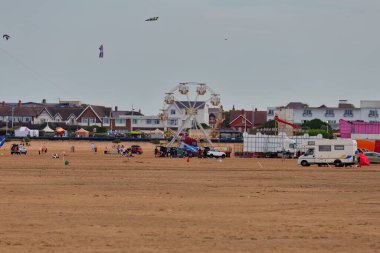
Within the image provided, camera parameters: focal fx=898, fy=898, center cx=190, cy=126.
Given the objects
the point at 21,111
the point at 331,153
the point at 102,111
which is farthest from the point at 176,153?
the point at 21,111

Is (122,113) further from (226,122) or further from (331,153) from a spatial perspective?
(331,153)

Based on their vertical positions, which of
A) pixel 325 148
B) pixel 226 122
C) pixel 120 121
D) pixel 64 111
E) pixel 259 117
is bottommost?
pixel 325 148

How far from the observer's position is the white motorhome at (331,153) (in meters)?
61.4

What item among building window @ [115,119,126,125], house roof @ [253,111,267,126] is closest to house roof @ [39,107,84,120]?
building window @ [115,119,126,125]

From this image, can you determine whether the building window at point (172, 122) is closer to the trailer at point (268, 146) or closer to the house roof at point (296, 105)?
the house roof at point (296, 105)

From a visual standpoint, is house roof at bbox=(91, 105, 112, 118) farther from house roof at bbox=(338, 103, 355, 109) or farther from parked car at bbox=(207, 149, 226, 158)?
parked car at bbox=(207, 149, 226, 158)

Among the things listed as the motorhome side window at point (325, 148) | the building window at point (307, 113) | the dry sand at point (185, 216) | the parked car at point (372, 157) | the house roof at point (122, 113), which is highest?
the house roof at point (122, 113)

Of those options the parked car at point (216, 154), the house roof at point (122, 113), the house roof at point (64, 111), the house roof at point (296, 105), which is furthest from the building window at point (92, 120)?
the parked car at point (216, 154)

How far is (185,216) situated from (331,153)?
1534 inches

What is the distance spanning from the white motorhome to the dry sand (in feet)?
72.6

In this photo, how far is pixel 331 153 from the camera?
204 ft

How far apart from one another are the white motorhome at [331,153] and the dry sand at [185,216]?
22.1 metres

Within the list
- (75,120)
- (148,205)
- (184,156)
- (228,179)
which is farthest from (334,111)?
(148,205)

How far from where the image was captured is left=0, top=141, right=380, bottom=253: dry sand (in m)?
19.4
